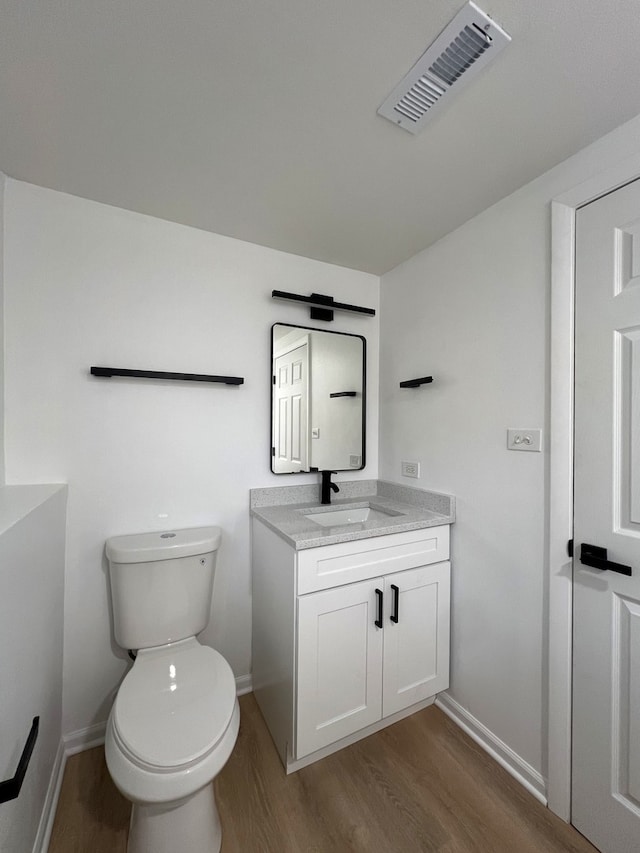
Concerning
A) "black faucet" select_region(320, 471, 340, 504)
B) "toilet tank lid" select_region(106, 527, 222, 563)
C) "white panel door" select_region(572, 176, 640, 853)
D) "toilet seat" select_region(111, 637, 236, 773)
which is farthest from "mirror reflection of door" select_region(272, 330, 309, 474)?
"white panel door" select_region(572, 176, 640, 853)

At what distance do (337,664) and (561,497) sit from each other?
1059mm

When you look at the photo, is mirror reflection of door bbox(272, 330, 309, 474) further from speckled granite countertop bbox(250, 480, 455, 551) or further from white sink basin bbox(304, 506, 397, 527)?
white sink basin bbox(304, 506, 397, 527)

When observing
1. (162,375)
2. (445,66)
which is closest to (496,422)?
(445,66)

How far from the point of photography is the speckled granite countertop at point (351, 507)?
145 centimetres

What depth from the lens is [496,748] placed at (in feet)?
A: 4.86

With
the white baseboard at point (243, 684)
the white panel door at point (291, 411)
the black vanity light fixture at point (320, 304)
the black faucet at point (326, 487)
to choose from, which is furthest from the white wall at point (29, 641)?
the black vanity light fixture at point (320, 304)

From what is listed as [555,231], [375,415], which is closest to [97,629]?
[375,415]

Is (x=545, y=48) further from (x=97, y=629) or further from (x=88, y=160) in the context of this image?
(x=97, y=629)

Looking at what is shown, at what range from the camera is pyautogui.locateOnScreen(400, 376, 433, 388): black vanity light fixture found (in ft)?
5.87

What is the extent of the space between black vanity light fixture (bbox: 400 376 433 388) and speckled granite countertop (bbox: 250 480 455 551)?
0.55m

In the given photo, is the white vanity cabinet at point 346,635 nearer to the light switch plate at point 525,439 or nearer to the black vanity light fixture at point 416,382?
the light switch plate at point 525,439

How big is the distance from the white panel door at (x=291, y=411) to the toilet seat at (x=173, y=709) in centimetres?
90

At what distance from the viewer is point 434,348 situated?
6.02ft

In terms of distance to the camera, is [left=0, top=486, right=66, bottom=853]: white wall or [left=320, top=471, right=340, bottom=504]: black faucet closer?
[left=0, top=486, right=66, bottom=853]: white wall
